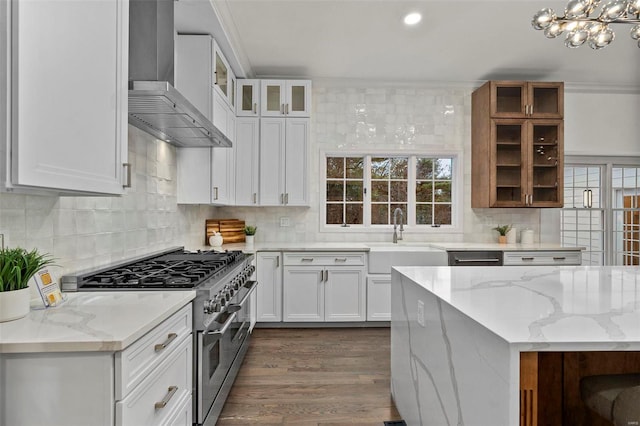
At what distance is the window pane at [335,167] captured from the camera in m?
4.70

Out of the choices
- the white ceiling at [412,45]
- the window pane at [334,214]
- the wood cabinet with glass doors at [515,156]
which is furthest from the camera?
the window pane at [334,214]

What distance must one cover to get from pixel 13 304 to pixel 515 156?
4571 mm

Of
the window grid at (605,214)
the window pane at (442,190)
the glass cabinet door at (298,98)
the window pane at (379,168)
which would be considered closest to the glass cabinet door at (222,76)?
the glass cabinet door at (298,98)

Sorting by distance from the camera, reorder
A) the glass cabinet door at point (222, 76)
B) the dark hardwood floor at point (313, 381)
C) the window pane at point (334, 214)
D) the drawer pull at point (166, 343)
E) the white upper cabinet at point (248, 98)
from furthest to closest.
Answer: the window pane at point (334, 214), the white upper cabinet at point (248, 98), the glass cabinet door at point (222, 76), the dark hardwood floor at point (313, 381), the drawer pull at point (166, 343)

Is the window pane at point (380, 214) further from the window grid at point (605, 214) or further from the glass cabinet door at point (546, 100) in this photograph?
the window grid at point (605, 214)

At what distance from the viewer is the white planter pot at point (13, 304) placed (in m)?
1.29

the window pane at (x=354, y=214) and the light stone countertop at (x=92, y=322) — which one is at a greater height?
the window pane at (x=354, y=214)

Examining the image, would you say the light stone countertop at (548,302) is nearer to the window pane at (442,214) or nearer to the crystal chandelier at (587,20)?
the crystal chandelier at (587,20)

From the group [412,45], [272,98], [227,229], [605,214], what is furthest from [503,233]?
[227,229]

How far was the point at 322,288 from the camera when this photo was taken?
3.94m

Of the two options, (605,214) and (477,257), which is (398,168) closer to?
(477,257)

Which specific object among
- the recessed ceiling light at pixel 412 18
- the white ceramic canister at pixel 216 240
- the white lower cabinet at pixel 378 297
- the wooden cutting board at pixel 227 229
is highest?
the recessed ceiling light at pixel 412 18

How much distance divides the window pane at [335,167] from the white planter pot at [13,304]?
11.8 feet

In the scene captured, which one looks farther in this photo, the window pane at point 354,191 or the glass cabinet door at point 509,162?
Answer: the window pane at point 354,191
